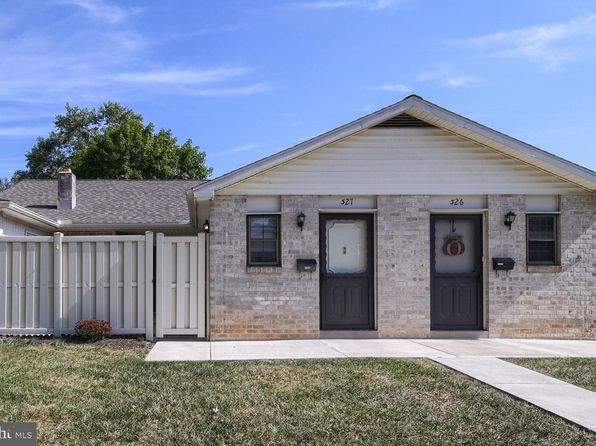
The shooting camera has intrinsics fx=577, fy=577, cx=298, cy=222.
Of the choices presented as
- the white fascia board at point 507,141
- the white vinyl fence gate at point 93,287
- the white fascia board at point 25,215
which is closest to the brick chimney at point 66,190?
the white fascia board at point 25,215

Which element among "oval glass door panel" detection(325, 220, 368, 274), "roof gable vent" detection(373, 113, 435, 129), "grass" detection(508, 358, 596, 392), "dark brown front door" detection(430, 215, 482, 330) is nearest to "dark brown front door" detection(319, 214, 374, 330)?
"oval glass door panel" detection(325, 220, 368, 274)

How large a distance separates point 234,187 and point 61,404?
542cm

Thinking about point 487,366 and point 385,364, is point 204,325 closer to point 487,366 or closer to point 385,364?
point 385,364

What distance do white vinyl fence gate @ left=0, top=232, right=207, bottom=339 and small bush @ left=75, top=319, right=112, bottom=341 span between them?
1.25 ft

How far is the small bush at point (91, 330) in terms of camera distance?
9891mm

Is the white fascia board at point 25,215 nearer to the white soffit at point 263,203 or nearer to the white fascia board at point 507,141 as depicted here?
the white soffit at point 263,203

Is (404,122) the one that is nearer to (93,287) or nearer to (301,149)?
(301,149)

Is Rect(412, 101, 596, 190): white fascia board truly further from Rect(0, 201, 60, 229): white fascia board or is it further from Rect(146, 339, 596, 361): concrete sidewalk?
→ Rect(0, 201, 60, 229): white fascia board

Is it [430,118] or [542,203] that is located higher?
[430,118]

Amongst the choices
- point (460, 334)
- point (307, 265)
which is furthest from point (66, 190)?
point (460, 334)

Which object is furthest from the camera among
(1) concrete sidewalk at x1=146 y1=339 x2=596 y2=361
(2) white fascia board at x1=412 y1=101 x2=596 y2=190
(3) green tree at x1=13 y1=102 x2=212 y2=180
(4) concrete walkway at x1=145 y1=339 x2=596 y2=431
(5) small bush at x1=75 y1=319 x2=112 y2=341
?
(3) green tree at x1=13 y1=102 x2=212 y2=180

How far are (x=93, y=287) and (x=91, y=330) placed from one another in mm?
880

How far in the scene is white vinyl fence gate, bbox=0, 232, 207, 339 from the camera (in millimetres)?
10320

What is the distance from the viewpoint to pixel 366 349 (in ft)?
31.2
